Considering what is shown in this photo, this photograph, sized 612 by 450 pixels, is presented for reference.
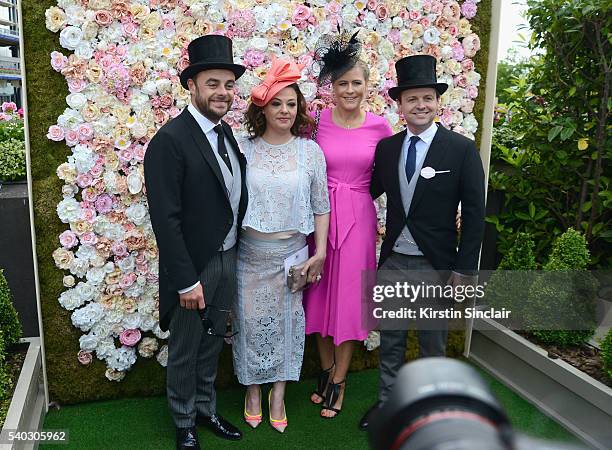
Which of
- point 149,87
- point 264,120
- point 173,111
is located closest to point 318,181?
point 264,120

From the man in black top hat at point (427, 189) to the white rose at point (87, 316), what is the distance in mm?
1638

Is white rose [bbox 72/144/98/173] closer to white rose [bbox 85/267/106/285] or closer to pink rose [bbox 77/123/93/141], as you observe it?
pink rose [bbox 77/123/93/141]

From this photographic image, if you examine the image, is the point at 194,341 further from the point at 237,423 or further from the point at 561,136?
the point at 561,136

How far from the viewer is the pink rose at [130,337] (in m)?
3.34

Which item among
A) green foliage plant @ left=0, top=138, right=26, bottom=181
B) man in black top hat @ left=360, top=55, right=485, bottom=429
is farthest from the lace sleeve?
green foliage plant @ left=0, top=138, right=26, bottom=181

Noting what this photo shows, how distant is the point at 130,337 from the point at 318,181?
1.43 m

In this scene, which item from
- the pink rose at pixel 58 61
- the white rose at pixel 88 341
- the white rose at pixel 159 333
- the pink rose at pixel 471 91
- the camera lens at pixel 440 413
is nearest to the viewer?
the camera lens at pixel 440 413

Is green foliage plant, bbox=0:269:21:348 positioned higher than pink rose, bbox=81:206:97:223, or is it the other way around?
pink rose, bbox=81:206:97:223

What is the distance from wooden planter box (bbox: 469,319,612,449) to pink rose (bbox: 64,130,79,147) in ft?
9.44

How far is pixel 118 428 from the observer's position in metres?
3.18

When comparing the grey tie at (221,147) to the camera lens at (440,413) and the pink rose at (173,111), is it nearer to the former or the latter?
the pink rose at (173,111)

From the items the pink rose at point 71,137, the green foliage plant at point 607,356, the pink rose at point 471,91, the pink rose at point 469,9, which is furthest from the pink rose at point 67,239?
the green foliage plant at point 607,356

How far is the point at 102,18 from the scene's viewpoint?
297cm

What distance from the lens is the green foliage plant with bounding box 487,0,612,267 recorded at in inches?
159
